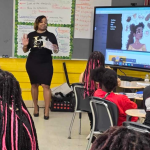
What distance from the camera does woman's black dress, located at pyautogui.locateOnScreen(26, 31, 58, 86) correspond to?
17.2ft

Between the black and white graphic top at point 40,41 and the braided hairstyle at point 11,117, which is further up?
the black and white graphic top at point 40,41

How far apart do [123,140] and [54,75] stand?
5.23 metres

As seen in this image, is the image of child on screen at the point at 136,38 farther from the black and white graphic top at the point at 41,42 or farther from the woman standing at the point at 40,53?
the black and white graphic top at the point at 41,42

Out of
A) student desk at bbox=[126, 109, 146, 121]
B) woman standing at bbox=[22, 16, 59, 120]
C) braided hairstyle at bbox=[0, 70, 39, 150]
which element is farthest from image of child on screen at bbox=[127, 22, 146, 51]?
braided hairstyle at bbox=[0, 70, 39, 150]

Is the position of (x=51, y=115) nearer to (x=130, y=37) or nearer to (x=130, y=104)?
(x=130, y=37)

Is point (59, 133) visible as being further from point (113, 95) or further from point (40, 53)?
point (113, 95)

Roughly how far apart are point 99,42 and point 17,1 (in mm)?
1652

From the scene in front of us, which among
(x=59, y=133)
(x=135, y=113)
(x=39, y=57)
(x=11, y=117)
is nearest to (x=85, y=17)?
(x=39, y=57)

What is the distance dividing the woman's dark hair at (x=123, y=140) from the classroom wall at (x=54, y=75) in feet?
16.6

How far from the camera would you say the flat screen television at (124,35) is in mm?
5414

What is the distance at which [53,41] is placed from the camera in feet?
17.6

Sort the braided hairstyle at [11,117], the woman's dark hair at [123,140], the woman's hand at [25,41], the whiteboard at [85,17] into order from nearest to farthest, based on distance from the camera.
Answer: the woman's dark hair at [123,140], the braided hairstyle at [11,117], the woman's hand at [25,41], the whiteboard at [85,17]

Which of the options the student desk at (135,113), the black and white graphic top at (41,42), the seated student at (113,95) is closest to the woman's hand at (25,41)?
the black and white graphic top at (41,42)

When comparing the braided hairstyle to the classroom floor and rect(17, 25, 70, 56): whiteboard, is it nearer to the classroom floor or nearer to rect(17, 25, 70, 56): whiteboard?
the classroom floor
